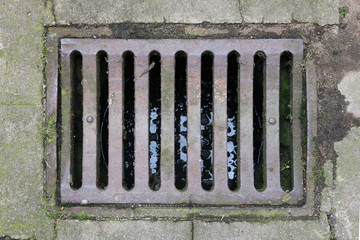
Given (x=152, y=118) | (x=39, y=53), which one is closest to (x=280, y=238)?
(x=152, y=118)

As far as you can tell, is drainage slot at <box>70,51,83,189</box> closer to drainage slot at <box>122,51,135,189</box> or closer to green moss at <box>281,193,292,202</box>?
drainage slot at <box>122,51,135,189</box>

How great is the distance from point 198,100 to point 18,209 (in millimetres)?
1394

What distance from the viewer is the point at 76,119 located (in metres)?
2.33

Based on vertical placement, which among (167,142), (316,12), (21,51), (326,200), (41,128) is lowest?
(326,200)

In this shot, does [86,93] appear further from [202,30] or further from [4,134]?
[202,30]

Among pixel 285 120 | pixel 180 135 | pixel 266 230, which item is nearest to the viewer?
pixel 266 230

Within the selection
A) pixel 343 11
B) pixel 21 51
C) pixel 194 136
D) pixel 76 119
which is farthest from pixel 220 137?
pixel 21 51

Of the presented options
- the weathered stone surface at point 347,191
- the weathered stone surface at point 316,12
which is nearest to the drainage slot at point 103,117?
the weathered stone surface at point 316,12

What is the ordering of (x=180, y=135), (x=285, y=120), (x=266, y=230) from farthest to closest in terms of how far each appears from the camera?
(x=180, y=135) < (x=285, y=120) < (x=266, y=230)

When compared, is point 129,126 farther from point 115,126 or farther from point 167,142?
point 167,142

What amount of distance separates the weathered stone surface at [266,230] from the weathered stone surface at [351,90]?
2.50 feet

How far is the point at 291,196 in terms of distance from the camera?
213cm

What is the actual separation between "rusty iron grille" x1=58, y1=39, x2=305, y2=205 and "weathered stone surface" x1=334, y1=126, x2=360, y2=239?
0.25 metres

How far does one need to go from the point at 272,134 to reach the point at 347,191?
61 cm
